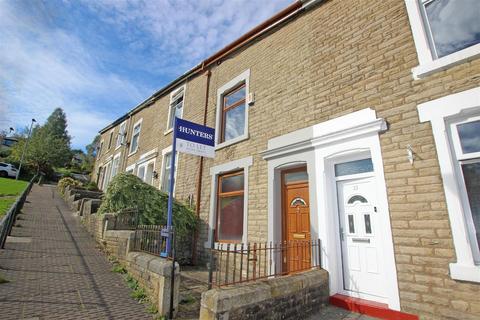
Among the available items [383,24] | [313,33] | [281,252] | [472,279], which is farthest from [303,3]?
[472,279]

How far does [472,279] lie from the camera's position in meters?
3.40

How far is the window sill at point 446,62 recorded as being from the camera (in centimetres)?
399

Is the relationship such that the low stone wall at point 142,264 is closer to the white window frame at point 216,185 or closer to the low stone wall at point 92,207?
the low stone wall at point 92,207

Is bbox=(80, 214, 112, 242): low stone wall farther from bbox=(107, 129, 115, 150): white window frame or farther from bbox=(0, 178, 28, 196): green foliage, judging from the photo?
bbox=(107, 129, 115, 150): white window frame

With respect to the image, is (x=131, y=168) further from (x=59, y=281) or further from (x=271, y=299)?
(x=271, y=299)

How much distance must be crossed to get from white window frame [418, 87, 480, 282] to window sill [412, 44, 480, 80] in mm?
531

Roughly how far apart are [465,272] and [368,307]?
4.83 feet

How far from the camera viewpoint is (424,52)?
14.8 ft

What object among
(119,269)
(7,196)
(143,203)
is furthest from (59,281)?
(7,196)

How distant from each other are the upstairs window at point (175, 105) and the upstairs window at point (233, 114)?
315cm

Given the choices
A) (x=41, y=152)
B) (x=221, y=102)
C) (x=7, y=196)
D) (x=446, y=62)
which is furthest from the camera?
(x=41, y=152)

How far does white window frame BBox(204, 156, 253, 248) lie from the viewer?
681 cm

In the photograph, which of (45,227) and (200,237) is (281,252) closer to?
(200,237)

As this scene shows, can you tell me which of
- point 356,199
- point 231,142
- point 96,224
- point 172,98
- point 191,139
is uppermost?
point 172,98
